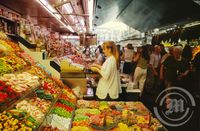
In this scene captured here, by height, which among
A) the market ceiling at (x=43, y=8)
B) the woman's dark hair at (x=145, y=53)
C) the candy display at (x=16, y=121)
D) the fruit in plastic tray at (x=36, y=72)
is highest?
the market ceiling at (x=43, y=8)

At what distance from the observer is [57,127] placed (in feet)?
12.2

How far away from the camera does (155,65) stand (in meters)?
9.49

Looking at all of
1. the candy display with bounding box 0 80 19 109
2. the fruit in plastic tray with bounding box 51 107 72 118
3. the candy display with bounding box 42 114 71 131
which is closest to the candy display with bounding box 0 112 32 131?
the candy display with bounding box 0 80 19 109

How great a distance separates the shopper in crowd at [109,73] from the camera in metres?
5.60

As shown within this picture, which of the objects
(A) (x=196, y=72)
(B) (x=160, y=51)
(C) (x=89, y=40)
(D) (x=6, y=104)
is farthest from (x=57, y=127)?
(C) (x=89, y=40)

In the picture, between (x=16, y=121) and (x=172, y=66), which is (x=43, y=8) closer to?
(x=172, y=66)

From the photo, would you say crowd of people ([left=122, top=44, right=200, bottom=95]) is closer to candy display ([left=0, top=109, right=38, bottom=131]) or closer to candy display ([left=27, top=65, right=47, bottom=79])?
candy display ([left=27, top=65, right=47, bottom=79])

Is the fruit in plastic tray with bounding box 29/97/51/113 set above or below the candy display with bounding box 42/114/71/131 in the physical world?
above

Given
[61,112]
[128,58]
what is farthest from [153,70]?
[61,112]

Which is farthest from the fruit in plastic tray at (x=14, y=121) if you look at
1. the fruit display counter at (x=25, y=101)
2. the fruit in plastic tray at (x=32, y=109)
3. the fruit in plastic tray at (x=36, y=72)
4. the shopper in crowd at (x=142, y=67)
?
the shopper in crowd at (x=142, y=67)

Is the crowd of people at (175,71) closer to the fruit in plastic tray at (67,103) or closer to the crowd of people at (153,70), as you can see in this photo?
the crowd of people at (153,70)

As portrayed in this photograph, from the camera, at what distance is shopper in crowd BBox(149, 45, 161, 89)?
9007mm

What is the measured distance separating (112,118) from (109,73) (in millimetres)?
1205

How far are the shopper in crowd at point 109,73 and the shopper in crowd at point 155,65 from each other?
3307 mm
